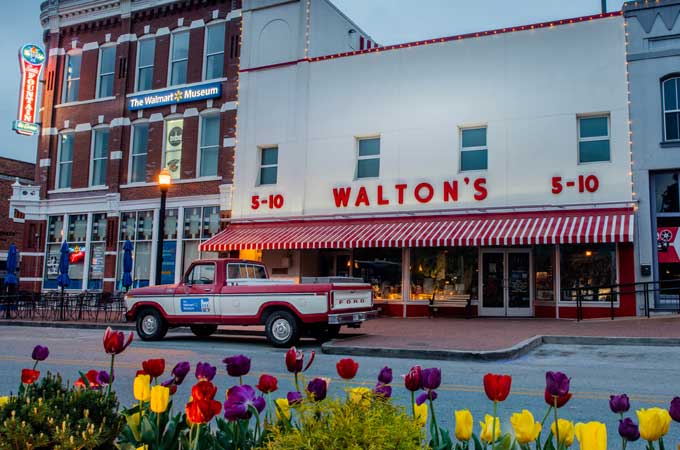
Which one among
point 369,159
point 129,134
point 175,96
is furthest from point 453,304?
point 129,134

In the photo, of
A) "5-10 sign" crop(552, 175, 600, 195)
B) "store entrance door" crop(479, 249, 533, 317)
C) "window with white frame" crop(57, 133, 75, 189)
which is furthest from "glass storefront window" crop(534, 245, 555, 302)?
"window with white frame" crop(57, 133, 75, 189)

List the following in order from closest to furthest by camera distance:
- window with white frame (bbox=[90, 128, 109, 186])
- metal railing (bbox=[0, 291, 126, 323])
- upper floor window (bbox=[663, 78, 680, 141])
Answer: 1. upper floor window (bbox=[663, 78, 680, 141])
2. metal railing (bbox=[0, 291, 126, 323])
3. window with white frame (bbox=[90, 128, 109, 186])

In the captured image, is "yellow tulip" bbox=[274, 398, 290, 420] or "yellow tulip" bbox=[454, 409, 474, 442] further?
"yellow tulip" bbox=[274, 398, 290, 420]

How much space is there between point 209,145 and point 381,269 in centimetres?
878

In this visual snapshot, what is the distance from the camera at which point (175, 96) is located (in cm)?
2606

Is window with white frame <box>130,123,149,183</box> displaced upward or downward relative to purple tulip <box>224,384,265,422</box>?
upward

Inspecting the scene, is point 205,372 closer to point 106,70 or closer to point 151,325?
point 151,325

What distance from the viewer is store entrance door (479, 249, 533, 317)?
20.3 metres

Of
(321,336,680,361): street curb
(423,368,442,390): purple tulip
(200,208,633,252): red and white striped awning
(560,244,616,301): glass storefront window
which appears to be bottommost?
(321,336,680,361): street curb

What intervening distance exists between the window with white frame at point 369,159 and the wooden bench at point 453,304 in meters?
4.78

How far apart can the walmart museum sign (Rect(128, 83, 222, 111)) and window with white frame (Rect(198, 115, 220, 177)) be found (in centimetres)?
92

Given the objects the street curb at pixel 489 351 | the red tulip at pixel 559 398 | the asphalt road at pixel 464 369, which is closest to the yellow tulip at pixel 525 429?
the red tulip at pixel 559 398

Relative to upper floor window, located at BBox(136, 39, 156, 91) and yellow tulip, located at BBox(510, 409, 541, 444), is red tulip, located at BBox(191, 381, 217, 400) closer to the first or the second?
yellow tulip, located at BBox(510, 409, 541, 444)

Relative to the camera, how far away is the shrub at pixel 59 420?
3.01m
